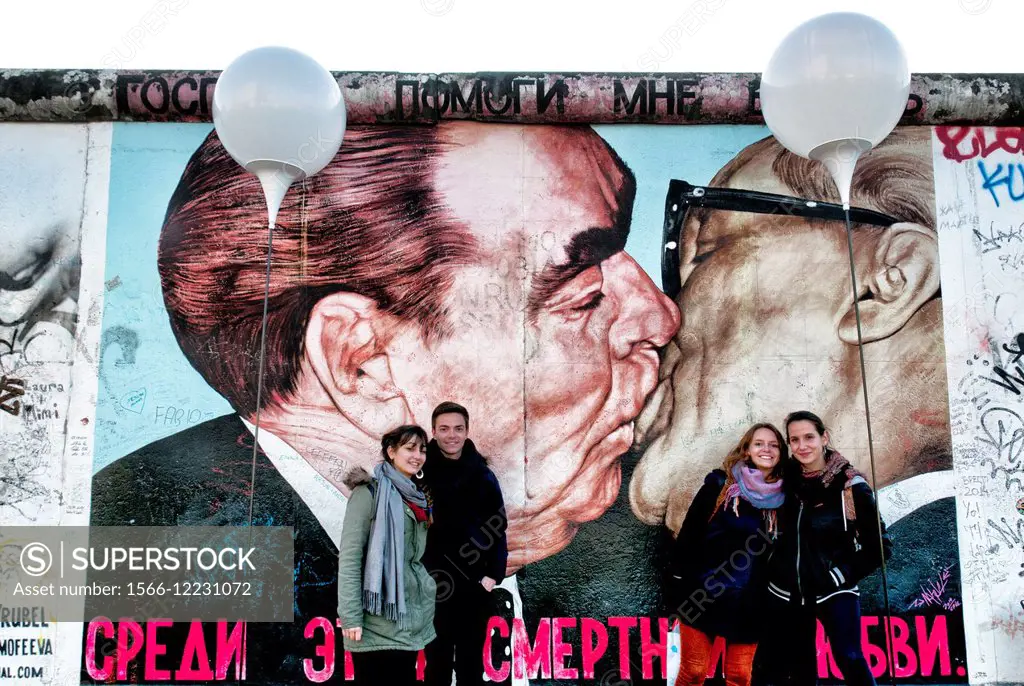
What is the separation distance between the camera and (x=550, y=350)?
602 centimetres

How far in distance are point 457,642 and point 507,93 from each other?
3.60m

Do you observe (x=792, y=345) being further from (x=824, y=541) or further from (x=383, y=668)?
(x=383, y=668)

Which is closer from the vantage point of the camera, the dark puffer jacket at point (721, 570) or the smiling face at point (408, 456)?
the smiling face at point (408, 456)

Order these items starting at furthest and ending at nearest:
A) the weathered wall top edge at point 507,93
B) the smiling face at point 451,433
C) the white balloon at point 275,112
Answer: the weathered wall top edge at point 507,93 → the smiling face at point 451,433 → the white balloon at point 275,112

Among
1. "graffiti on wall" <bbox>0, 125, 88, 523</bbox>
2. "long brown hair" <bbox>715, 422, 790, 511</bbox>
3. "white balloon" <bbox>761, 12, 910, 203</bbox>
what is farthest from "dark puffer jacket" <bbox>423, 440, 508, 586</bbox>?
"white balloon" <bbox>761, 12, 910, 203</bbox>

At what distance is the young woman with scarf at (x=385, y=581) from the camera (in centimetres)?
492

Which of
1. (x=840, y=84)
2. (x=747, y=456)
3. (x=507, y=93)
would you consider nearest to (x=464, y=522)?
(x=747, y=456)

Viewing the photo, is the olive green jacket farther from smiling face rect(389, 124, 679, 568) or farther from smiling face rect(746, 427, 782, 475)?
smiling face rect(746, 427, 782, 475)

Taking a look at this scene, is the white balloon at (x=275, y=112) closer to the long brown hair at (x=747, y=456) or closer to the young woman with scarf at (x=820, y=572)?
the long brown hair at (x=747, y=456)

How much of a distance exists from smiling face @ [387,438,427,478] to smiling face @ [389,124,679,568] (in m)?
0.49

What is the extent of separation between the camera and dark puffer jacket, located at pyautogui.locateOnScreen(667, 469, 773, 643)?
5.67 m

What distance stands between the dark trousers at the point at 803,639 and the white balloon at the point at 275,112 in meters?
3.89

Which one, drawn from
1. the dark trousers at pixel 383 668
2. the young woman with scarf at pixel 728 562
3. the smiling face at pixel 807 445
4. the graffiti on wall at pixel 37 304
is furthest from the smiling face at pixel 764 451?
the graffiti on wall at pixel 37 304

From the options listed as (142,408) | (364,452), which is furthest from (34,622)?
(364,452)
